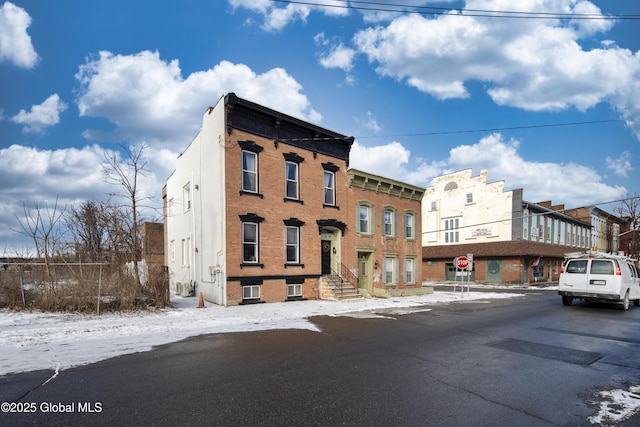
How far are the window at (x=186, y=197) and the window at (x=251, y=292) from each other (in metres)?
7.89

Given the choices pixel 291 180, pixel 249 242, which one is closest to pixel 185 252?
pixel 249 242

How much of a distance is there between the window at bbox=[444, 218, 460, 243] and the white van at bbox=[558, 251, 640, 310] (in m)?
24.8

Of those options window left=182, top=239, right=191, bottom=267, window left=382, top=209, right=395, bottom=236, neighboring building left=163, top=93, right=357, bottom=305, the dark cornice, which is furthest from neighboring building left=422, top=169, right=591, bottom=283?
window left=182, top=239, right=191, bottom=267

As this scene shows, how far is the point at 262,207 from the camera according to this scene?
18.0 m

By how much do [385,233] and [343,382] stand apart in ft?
63.3

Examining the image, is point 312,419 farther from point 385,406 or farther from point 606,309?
point 606,309

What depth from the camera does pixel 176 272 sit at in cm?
2494

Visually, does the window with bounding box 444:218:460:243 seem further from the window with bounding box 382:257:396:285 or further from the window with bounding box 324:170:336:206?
the window with bounding box 324:170:336:206

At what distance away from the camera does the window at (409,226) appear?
86.5ft

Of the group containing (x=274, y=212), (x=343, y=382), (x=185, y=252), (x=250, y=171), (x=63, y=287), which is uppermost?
(x=250, y=171)

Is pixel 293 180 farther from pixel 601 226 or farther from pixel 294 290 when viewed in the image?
pixel 601 226

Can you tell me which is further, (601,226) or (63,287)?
(601,226)

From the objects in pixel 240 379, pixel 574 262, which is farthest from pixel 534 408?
pixel 574 262

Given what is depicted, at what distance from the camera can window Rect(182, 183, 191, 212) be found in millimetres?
22547
